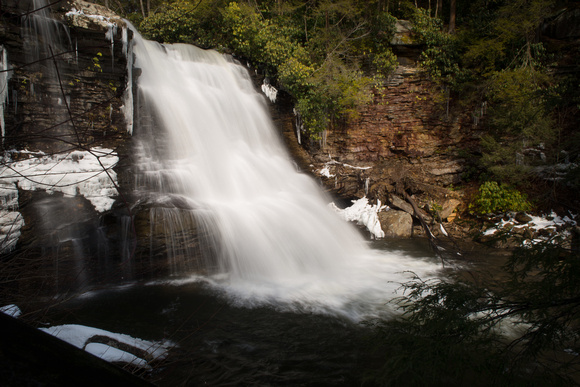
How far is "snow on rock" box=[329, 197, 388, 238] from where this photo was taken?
1009cm

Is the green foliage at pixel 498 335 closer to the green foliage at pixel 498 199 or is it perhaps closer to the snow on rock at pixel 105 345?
the snow on rock at pixel 105 345

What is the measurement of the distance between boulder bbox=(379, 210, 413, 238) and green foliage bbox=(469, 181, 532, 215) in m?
2.27

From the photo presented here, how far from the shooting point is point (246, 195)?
364 inches

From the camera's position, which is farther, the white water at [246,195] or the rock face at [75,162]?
the white water at [246,195]

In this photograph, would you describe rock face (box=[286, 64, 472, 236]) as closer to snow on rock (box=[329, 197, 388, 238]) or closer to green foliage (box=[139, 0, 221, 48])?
snow on rock (box=[329, 197, 388, 238])


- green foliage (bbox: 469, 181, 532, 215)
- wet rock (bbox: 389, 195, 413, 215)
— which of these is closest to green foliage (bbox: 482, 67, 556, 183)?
→ green foliage (bbox: 469, 181, 532, 215)

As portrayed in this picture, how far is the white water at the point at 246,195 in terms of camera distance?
6543 mm

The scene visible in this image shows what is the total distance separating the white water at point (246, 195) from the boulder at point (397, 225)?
40.9 inches

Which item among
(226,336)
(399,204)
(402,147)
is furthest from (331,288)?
(402,147)

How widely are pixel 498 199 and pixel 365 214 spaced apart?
404 centimetres

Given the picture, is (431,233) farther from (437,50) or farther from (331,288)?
(437,50)

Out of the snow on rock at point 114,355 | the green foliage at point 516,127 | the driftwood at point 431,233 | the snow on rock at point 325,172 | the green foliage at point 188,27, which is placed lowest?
the driftwood at point 431,233

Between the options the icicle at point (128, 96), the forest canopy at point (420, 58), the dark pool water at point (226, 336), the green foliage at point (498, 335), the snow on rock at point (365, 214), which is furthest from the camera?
the snow on rock at point (365, 214)

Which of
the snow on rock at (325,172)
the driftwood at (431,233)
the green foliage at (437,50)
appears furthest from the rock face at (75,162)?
the green foliage at (437,50)
